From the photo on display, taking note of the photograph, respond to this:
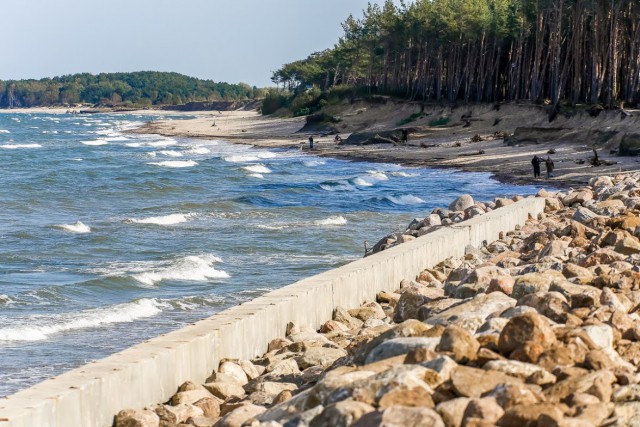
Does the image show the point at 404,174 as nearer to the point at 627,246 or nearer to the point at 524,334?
the point at 627,246

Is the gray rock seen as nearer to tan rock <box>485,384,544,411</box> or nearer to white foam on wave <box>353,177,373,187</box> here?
tan rock <box>485,384,544,411</box>

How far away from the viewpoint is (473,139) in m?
62.6

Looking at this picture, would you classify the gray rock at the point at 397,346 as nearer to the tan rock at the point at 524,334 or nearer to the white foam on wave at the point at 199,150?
the tan rock at the point at 524,334

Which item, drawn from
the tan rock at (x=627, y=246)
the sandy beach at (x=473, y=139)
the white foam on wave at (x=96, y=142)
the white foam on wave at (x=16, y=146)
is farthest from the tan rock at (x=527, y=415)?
the white foam on wave at (x=96, y=142)

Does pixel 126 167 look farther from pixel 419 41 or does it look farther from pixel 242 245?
pixel 419 41

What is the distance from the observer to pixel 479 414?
4.74m

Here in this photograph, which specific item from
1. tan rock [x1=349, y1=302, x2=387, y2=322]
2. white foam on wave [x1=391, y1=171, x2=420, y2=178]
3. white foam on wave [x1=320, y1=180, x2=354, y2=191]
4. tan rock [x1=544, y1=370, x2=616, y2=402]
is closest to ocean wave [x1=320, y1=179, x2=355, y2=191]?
white foam on wave [x1=320, y1=180, x2=354, y2=191]

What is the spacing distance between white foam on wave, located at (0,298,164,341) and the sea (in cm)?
3

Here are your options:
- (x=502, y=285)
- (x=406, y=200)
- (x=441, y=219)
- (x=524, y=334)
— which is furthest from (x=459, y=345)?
(x=406, y=200)

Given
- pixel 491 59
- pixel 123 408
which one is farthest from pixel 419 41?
pixel 123 408

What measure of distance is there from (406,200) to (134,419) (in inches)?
1211

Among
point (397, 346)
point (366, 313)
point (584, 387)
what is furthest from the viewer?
point (366, 313)

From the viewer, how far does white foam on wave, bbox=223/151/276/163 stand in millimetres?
64812

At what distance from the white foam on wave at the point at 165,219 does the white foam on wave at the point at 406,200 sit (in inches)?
331
